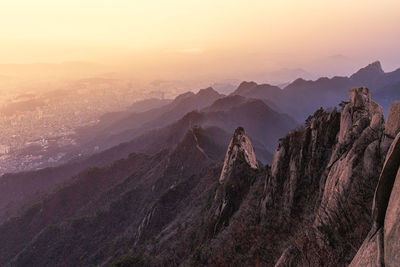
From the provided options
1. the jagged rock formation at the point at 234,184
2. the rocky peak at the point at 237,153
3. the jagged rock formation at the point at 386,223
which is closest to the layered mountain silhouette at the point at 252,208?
the jagged rock formation at the point at 386,223

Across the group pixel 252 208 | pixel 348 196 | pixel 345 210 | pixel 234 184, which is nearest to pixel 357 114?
pixel 348 196

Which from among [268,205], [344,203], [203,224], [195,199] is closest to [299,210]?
[268,205]

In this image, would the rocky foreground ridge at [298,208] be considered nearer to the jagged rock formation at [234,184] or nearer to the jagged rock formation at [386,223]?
the jagged rock formation at [386,223]

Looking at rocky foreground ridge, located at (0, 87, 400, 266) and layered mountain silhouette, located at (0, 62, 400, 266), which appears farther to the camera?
layered mountain silhouette, located at (0, 62, 400, 266)

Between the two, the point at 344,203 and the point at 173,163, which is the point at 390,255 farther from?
the point at 173,163

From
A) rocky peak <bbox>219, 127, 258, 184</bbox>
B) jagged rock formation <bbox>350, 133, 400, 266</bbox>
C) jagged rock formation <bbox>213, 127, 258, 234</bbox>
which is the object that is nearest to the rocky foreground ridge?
jagged rock formation <bbox>350, 133, 400, 266</bbox>

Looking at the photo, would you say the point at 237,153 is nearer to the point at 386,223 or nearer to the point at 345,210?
the point at 345,210

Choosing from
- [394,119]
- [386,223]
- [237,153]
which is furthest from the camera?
[237,153]

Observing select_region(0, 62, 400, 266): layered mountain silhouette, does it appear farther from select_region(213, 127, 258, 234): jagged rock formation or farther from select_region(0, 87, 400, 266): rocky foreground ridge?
select_region(213, 127, 258, 234): jagged rock formation

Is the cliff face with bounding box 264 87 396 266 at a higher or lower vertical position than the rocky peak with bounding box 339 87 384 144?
lower
